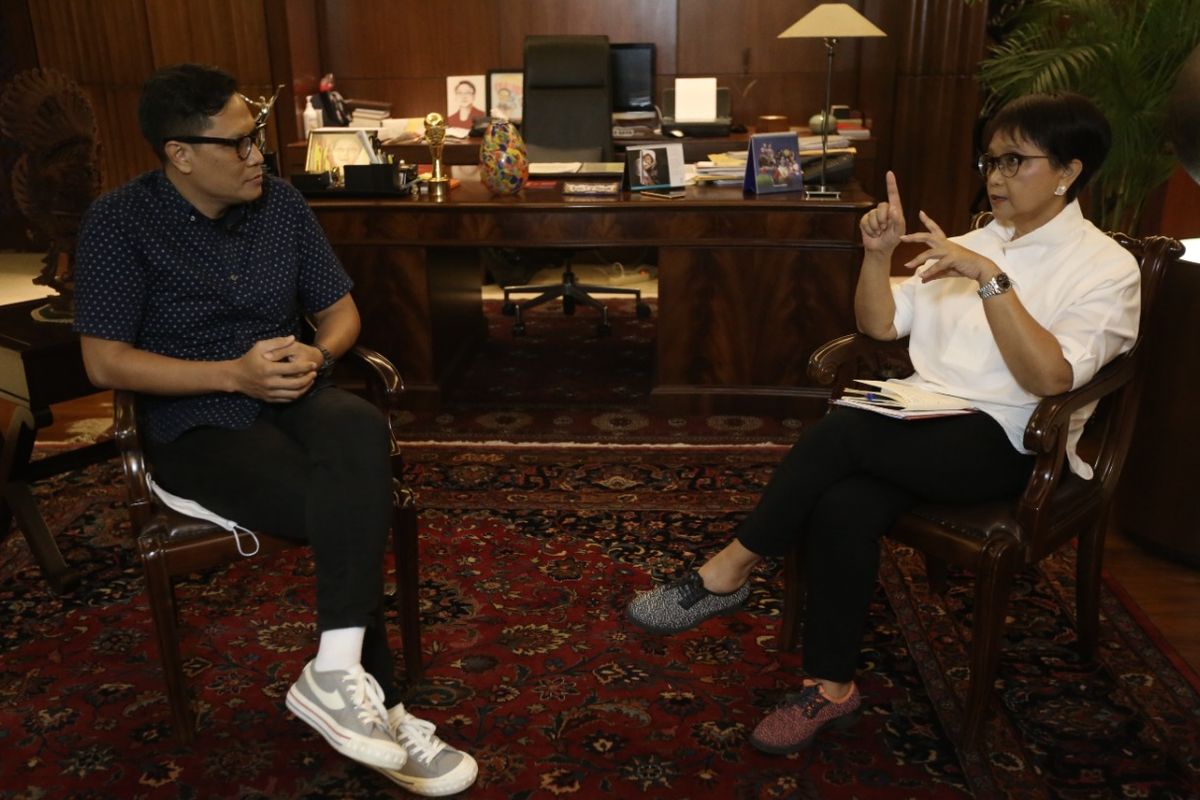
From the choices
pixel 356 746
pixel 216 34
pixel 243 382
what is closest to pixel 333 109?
pixel 216 34

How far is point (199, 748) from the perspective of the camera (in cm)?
197

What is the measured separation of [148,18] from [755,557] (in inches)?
206

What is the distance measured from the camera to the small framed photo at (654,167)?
12.1ft

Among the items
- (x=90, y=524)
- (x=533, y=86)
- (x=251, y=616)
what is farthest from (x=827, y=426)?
(x=533, y=86)

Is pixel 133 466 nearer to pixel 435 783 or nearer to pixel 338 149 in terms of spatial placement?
pixel 435 783

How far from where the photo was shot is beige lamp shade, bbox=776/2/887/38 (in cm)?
350

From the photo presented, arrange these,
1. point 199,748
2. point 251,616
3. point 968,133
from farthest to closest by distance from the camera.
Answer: point 968,133 < point 251,616 < point 199,748

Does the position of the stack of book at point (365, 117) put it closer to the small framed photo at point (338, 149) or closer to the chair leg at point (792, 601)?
the small framed photo at point (338, 149)

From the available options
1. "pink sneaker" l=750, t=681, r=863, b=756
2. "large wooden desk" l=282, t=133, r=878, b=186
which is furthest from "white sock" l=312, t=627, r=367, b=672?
"large wooden desk" l=282, t=133, r=878, b=186

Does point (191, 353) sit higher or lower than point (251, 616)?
higher

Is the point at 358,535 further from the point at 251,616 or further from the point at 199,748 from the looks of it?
the point at 251,616

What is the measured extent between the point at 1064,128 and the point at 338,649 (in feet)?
5.12

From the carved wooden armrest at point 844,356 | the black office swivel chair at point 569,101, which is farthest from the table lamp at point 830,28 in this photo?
the black office swivel chair at point 569,101

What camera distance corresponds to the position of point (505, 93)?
560cm
